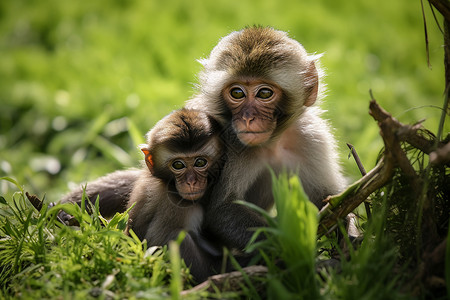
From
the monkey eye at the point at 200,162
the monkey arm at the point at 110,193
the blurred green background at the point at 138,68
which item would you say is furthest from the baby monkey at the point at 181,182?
the blurred green background at the point at 138,68

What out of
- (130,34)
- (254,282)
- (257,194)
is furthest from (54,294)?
(130,34)

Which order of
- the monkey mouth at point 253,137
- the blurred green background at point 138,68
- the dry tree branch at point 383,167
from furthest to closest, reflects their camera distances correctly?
the blurred green background at point 138,68 < the monkey mouth at point 253,137 < the dry tree branch at point 383,167

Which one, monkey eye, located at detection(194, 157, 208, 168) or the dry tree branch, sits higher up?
the dry tree branch

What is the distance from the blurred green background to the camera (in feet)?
21.2

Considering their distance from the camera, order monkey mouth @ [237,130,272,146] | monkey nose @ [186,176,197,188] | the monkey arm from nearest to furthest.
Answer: monkey mouth @ [237,130,272,146] < monkey nose @ [186,176,197,188] < the monkey arm

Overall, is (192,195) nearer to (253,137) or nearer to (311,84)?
(253,137)

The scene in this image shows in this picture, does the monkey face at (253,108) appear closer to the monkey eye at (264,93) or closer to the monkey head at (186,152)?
the monkey eye at (264,93)

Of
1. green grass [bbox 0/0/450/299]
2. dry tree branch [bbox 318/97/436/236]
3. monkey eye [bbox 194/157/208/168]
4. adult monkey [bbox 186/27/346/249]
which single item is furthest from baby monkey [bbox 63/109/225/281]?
dry tree branch [bbox 318/97/436/236]

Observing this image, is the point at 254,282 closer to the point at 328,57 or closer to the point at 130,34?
the point at 328,57

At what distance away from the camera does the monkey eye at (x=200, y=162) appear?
147 inches

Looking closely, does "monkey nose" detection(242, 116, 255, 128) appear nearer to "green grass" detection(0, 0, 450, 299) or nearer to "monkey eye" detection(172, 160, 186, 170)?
"monkey eye" detection(172, 160, 186, 170)

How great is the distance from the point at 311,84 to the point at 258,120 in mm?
600

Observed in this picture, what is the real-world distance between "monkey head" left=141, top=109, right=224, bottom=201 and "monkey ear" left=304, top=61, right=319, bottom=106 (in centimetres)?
69

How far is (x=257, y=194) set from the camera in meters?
4.05
